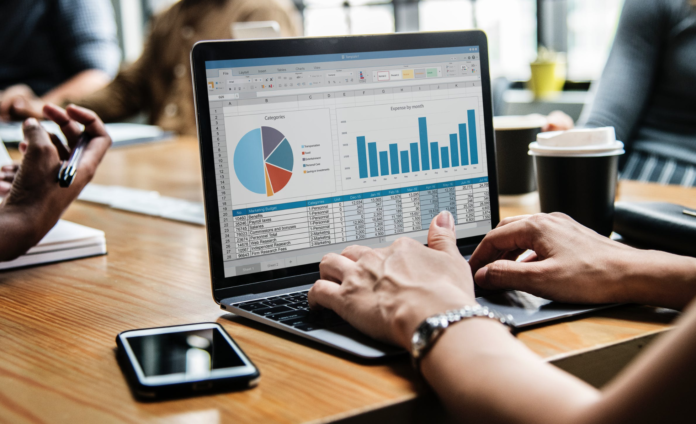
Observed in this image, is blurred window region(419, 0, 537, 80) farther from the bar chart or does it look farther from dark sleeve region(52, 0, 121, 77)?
the bar chart

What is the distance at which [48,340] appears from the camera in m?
0.59

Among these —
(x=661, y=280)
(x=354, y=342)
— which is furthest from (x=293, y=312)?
(x=661, y=280)

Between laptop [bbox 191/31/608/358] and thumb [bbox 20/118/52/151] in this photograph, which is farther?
thumb [bbox 20/118/52/151]

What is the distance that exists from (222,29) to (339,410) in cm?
232

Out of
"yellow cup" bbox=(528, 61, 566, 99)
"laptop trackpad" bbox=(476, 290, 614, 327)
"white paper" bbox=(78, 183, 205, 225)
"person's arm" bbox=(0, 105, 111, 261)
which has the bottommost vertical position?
"laptop trackpad" bbox=(476, 290, 614, 327)

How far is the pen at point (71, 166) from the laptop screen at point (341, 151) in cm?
26

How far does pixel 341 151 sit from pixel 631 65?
1.18 m

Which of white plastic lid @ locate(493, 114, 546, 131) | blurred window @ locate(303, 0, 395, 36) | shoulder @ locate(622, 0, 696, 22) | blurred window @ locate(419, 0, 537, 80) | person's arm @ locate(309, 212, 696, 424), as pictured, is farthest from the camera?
blurred window @ locate(303, 0, 395, 36)

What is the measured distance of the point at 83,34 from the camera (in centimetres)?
296

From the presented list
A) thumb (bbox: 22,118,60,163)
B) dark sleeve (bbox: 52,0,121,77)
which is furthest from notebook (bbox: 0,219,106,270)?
dark sleeve (bbox: 52,0,121,77)

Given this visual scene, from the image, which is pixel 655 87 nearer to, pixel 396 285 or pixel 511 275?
pixel 511 275

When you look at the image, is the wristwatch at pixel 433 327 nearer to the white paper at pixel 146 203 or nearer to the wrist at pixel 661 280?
the wrist at pixel 661 280

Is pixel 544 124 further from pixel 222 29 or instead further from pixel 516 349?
pixel 222 29

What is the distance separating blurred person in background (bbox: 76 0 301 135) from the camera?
2529 millimetres
